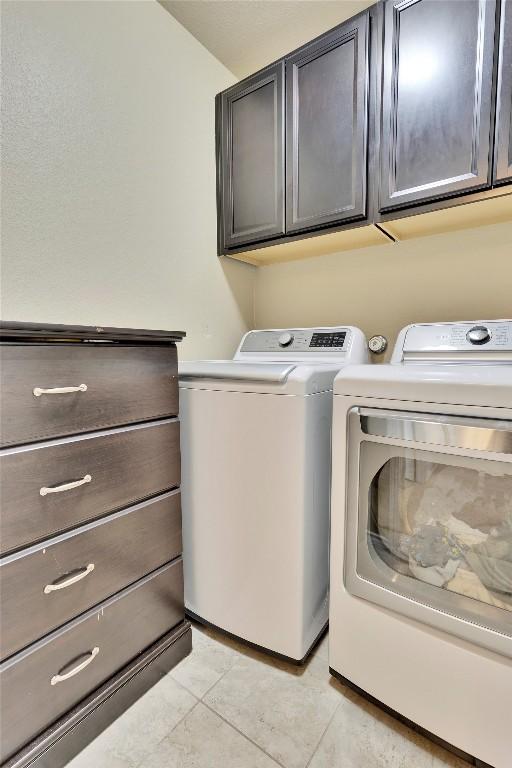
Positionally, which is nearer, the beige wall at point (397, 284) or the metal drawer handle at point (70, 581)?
the metal drawer handle at point (70, 581)

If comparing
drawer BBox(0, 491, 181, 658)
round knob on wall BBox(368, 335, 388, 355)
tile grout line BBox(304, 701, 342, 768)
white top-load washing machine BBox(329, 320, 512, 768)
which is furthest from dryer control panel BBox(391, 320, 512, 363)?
tile grout line BBox(304, 701, 342, 768)

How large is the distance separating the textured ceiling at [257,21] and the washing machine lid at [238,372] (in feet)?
5.02

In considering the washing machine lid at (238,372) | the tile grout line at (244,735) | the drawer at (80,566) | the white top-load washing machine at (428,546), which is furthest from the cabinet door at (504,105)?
the tile grout line at (244,735)

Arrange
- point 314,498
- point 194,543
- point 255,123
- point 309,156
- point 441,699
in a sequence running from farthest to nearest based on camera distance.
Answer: point 255,123 < point 309,156 < point 194,543 < point 314,498 < point 441,699

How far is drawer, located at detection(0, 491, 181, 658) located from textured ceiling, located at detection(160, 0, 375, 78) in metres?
1.98

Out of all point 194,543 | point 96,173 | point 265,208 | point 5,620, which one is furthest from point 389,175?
point 5,620

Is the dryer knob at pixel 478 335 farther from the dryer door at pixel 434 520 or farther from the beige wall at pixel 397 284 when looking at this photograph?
the dryer door at pixel 434 520

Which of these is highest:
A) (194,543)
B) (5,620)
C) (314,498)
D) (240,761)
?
(314,498)

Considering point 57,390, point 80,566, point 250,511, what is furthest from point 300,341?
point 80,566

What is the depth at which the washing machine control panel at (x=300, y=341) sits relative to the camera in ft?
5.11

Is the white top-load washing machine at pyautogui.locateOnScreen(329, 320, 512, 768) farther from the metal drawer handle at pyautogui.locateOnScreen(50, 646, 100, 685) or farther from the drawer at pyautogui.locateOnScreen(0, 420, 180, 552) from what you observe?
the metal drawer handle at pyautogui.locateOnScreen(50, 646, 100, 685)

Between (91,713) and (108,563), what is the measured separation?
1.25 feet

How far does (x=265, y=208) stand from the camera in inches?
66.4

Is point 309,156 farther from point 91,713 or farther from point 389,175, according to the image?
point 91,713
